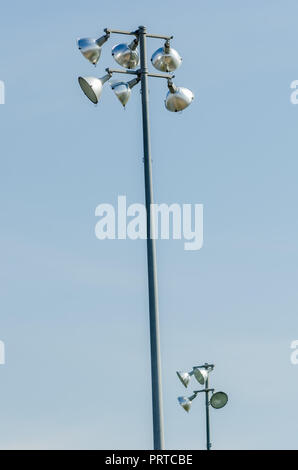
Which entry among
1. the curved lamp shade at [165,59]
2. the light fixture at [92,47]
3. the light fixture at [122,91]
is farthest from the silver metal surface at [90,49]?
the curved lamp shade at [165,59]

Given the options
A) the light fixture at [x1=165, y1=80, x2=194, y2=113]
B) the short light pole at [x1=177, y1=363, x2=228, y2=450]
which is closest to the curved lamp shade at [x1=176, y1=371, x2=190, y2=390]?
the short light pole at [x1=177, y1=363, x2=228, y2=450]

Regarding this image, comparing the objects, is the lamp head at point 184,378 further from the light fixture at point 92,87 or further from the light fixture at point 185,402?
the light fixture at point 92,87

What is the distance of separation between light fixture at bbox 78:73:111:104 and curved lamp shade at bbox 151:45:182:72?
1.01 metres

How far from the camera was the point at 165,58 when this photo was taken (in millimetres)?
18594

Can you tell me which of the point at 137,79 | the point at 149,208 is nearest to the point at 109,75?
the point at 137,79

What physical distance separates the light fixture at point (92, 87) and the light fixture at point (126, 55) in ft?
2.27

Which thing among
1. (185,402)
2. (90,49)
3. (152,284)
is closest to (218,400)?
(185,402)

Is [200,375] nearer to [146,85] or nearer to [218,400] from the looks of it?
[218,400]

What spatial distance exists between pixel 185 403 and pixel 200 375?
2.34 ft

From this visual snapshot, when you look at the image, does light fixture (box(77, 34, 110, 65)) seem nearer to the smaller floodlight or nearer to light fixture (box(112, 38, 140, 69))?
light fixture (box(112, 38, 140, 69))

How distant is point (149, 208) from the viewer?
1777 cm

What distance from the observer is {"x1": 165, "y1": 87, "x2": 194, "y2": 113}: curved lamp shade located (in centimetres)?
1861

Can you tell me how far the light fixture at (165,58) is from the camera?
61.0ft
